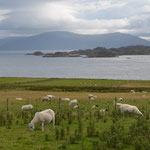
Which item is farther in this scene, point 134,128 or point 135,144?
point 134,128

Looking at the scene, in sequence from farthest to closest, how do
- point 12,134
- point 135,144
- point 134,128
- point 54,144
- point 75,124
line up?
1. point 75,124
2. point 12,134
3. point 134,128
4. point 54,144
5. point 135,144

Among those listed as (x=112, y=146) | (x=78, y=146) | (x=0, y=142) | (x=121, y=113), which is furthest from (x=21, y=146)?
(x=121, y=113)

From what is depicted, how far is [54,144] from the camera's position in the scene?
43.3 feet

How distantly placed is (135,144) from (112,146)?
40.2 inches

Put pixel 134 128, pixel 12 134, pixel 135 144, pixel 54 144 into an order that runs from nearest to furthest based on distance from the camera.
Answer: pixel 135 144 → pixel 54 144 → pixel 134 128 → pixel 12 134

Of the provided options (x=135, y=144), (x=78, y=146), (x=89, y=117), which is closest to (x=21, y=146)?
(x=78, y=146)

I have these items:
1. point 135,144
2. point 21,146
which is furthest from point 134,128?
point 21,146

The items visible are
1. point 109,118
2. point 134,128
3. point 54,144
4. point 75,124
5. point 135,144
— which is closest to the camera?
point 135,144

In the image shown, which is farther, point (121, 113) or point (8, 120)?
point (121, 113)


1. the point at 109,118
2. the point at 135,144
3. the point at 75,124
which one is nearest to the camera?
the point at 135,144

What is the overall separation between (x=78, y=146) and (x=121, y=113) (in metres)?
9.57

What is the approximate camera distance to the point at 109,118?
20688 mm

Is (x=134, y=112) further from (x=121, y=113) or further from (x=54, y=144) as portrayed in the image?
(x=54, y=144)

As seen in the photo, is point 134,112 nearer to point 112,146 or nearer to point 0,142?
point 112,146
